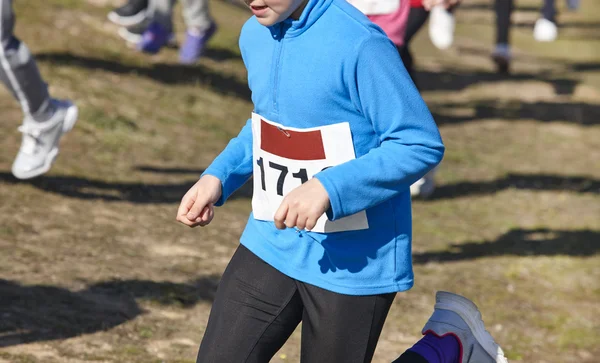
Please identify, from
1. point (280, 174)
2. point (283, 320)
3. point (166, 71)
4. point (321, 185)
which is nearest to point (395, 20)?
point (280, 174)

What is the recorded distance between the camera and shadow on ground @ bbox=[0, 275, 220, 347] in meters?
3.35

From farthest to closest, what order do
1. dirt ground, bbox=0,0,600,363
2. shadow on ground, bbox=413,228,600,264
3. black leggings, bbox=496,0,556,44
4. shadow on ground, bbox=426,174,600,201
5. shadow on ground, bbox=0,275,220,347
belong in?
1. black leggings, bbox=496,0,556,44
2. shadow on ground, bbox=426,174,600,201
3. shadow on ground, bbox=413,228,600,264
4. dirt ground, bbox=0,0,600,363
5. shadow on ground, bbox=0,275,220,347

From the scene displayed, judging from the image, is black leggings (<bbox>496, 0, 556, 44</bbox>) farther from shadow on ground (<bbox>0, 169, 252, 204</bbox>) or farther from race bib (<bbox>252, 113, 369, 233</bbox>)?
race bib (<bbox>252, 113, 369, 233</bbox>)

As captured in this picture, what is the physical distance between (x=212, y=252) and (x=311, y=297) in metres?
2.31

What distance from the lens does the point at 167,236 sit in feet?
15.2

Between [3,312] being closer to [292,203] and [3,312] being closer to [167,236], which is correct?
[167,236]

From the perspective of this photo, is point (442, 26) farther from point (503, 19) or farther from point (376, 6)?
point (376, 6)

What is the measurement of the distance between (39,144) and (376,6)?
1759 mm

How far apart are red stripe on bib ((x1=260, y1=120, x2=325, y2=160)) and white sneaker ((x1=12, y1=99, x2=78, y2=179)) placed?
2559mm

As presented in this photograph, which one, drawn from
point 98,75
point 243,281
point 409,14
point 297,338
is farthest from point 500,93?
point 243,281

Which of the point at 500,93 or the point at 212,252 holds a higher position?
the point at 212,252

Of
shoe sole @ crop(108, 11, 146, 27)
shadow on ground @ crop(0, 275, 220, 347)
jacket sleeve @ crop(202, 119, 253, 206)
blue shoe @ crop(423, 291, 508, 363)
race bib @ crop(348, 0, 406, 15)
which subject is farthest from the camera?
shoe sole @ crop(108, 11, 146, 27)

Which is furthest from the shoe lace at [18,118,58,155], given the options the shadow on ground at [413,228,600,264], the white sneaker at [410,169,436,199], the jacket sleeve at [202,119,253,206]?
the jacket sleeve at [202,119,253,206]

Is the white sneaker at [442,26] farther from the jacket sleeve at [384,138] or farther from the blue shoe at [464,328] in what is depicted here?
the jacket sleeve at [384,138]
